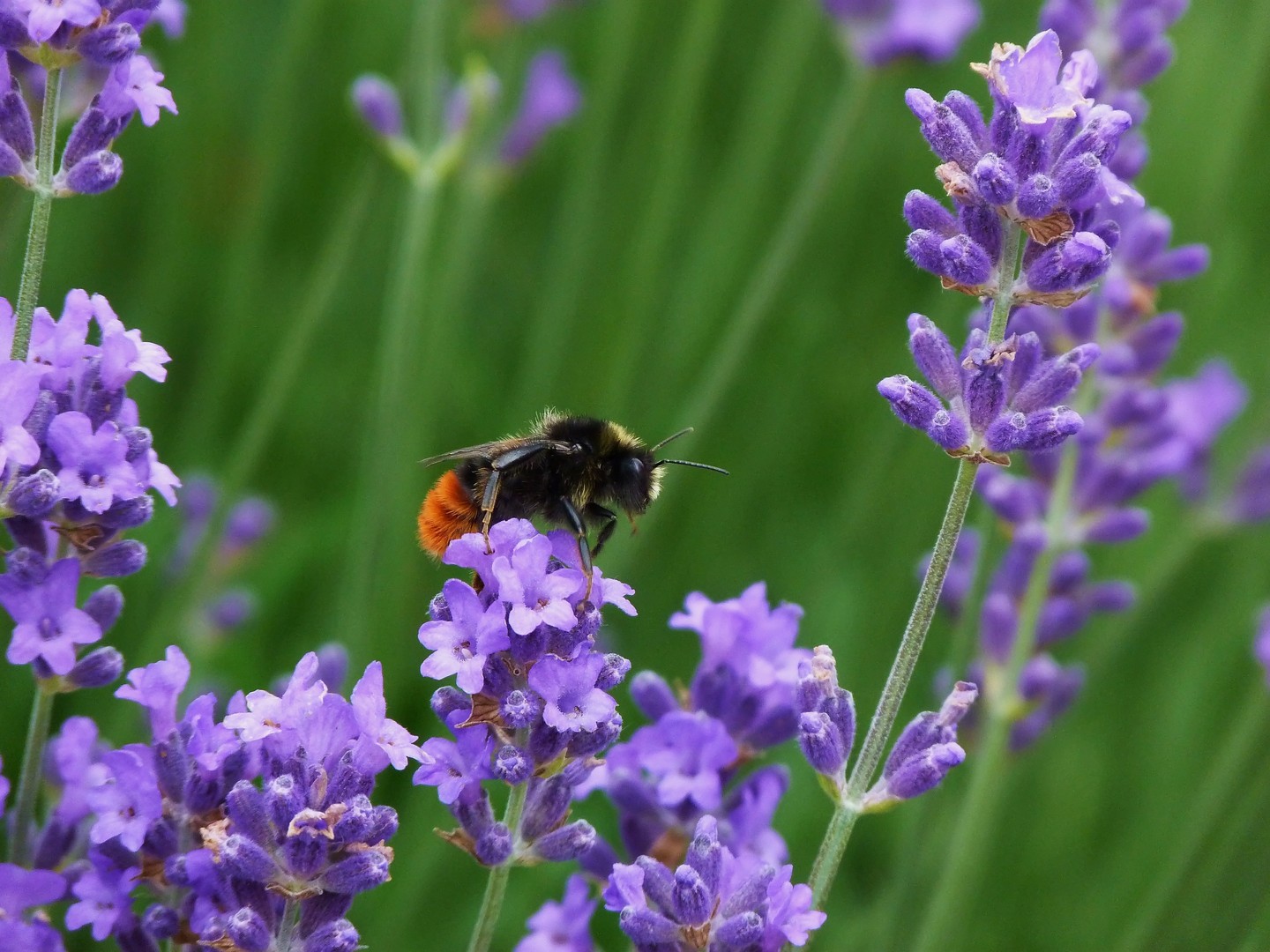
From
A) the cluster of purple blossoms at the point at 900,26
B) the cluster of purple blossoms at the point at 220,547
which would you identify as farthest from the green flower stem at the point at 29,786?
the cluster of purple blossoms at the point at 900,26

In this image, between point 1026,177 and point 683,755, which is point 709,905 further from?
point 1026,177

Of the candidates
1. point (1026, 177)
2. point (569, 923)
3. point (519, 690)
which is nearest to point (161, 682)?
point (519, 690)

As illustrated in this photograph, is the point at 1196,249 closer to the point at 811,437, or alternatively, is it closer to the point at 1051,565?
the point at 1051,565

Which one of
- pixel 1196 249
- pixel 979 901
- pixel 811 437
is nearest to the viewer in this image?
pixel 1196 249

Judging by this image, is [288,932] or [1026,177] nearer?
[288,932]

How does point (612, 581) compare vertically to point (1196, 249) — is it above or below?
below

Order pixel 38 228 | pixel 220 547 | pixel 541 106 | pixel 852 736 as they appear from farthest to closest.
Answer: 1. pixel 541 106
2. pixel 220 547
3. pixel 852 736
4. pixel 38 228

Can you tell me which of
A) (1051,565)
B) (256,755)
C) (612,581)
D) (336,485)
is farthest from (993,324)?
(336,485)
